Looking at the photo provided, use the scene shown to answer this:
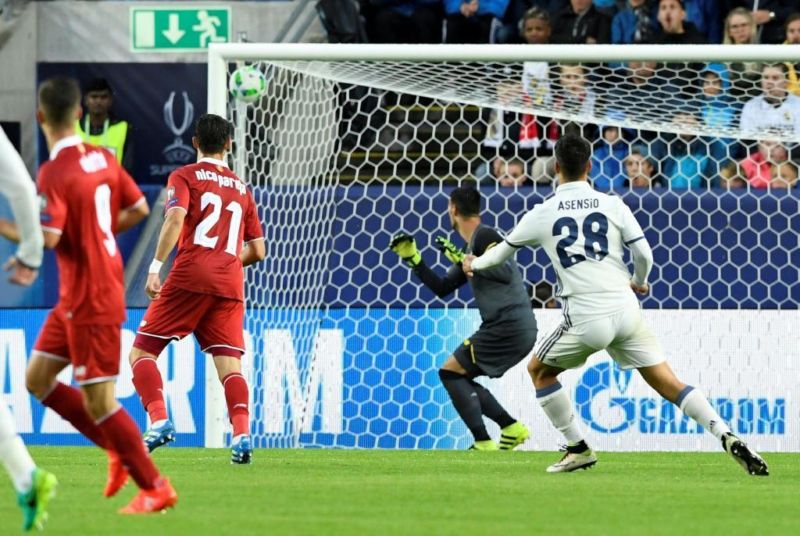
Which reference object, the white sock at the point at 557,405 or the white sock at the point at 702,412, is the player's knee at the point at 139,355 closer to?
the white sock at the point at 557,405

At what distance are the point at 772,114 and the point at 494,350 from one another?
3133mm

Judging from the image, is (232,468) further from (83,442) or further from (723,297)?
(723,297)

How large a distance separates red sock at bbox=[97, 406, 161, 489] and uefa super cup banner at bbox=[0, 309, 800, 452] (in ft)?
18.7

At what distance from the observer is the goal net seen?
11.7m

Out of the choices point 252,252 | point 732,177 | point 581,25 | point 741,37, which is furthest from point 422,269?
point 581,25

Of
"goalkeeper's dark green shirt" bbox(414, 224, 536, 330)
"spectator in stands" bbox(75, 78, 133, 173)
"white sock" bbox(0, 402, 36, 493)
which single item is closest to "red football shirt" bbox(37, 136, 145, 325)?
"white sock" bbox(0, 402, 36, 493)

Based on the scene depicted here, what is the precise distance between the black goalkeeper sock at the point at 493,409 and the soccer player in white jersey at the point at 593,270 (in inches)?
104

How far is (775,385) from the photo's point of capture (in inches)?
461

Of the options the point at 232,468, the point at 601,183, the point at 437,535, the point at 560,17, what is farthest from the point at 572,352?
the point at 560,17

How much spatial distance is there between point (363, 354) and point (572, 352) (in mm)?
3856

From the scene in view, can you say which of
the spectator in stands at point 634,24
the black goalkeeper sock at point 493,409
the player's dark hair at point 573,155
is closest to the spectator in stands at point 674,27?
the spectator in stands at point 634,24

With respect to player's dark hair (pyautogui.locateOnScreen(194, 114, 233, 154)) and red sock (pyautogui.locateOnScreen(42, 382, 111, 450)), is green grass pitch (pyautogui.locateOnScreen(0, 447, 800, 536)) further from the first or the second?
player's dark hair (pyautogui.locateOnScreen(194, 114, 233, 154))

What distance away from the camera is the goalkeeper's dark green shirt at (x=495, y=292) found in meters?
10.8

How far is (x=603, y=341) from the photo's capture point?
26.8 ft
